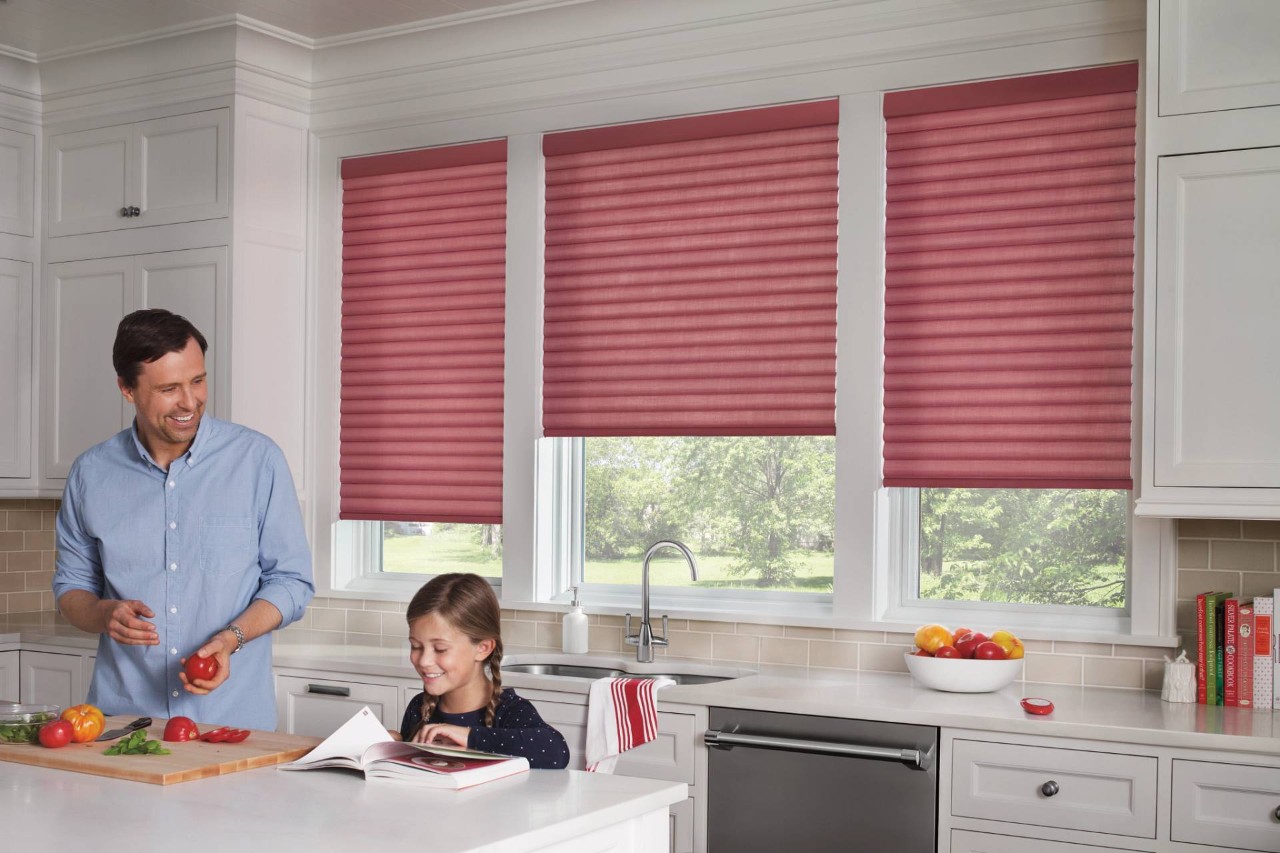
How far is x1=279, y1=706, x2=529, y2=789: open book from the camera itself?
2.04 m

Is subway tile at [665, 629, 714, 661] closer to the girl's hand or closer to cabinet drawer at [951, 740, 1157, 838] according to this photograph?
cabinet drawer at [951, 740, 1157, 838]

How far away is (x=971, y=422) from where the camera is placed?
351 centimetres

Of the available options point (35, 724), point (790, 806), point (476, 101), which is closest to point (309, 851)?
point (35, 724)

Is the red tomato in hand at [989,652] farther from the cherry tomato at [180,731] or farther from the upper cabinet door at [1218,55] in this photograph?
the cherry tomato at [180,731]

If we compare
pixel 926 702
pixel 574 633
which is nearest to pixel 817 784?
pixel 926 702

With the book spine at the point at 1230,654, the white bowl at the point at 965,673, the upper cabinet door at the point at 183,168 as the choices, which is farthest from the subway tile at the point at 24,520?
the book spine at the point at 1230,654

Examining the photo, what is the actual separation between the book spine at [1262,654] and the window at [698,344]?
1175mm

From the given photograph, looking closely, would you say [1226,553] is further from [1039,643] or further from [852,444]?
[852,444]

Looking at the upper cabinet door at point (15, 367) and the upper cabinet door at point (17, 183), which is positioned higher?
the upper cabinet door at point (17, 183)

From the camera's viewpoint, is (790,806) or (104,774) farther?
(790,806)

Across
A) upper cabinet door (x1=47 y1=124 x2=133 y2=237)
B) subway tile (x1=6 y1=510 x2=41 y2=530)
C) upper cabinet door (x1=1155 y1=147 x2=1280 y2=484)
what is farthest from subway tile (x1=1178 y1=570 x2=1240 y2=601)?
subway tile (x1=6 y1=510 x2=41 y2=530)

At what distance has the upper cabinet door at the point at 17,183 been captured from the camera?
4621 millimetres

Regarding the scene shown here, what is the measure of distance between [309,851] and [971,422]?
2.32 metres

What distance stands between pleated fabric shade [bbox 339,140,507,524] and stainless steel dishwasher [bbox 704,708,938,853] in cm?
135
